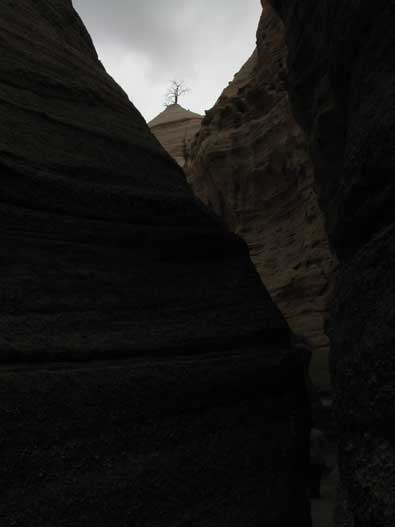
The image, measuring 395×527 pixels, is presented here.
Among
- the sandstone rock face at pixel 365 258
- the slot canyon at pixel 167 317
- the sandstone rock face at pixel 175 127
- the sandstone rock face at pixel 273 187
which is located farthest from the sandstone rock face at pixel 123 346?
the sandstone rock face at pixel 175 127

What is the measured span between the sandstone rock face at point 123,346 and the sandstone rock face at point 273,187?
779 cm

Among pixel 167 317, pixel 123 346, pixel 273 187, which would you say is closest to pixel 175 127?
pixel 273 187

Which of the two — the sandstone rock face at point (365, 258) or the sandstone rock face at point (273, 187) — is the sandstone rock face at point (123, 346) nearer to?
the sandstone rock face at point (365, 258)

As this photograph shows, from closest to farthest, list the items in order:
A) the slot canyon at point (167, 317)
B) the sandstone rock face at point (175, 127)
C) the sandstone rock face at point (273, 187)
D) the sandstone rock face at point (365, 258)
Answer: the sandstone rock face at point (365, 258)
the slot canyon at point (167, 317)
the sandstone rock face at point (273, 187)
the sandstone rock face at point (175, 127)

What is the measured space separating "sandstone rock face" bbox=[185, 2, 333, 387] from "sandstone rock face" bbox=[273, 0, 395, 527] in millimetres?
8536

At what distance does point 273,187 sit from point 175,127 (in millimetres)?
25192

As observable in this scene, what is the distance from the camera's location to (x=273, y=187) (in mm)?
13758

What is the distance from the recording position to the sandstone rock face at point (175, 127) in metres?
34.1

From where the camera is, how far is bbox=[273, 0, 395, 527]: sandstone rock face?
181cm

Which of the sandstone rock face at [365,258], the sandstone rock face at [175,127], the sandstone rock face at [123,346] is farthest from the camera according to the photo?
the sandstone rock face at [175,127]

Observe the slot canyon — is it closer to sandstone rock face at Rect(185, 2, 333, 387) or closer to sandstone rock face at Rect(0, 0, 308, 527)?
sandstone rock face at Rect(0, 0, 308, 527)

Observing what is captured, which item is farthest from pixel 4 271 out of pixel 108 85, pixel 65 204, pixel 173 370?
pixel 108 85

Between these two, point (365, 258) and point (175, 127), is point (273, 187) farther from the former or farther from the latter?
point (175, 127)

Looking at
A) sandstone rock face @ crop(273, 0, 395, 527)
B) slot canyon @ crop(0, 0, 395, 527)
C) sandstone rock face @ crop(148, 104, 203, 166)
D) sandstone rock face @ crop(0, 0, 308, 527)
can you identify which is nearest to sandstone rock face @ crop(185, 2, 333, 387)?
slot canyon @ crop(0, 0, 395, 527)
